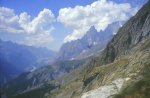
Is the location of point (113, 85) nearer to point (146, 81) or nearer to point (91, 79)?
point (146, 81)

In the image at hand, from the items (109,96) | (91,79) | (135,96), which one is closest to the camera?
(135,96)

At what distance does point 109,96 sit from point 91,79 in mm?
126359

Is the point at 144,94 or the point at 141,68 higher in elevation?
the point at 141,68

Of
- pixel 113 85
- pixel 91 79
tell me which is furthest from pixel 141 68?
pixel 91 79

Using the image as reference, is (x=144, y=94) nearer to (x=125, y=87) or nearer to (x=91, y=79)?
(x=125, y=87)

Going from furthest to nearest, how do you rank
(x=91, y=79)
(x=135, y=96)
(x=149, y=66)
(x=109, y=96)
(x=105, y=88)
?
(x=91, y=79) < (x=149, y=66) < (x=105, y=88) < (x=109, y=96) < (x=135, y=96)

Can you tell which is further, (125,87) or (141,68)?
(141,68)

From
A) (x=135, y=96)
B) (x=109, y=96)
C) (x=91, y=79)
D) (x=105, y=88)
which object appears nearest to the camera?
(x=135, y=96)

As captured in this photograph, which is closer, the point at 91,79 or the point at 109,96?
the point at 109,96

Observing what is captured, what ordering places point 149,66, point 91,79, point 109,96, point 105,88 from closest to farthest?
point 109,96 → point 105,88 → point 149,66 → point 91,79

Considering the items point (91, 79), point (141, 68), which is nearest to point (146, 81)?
point (141, 68)

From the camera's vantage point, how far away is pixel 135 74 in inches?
1326

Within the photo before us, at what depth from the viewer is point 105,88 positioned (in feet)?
105

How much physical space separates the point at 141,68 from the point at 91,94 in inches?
303
